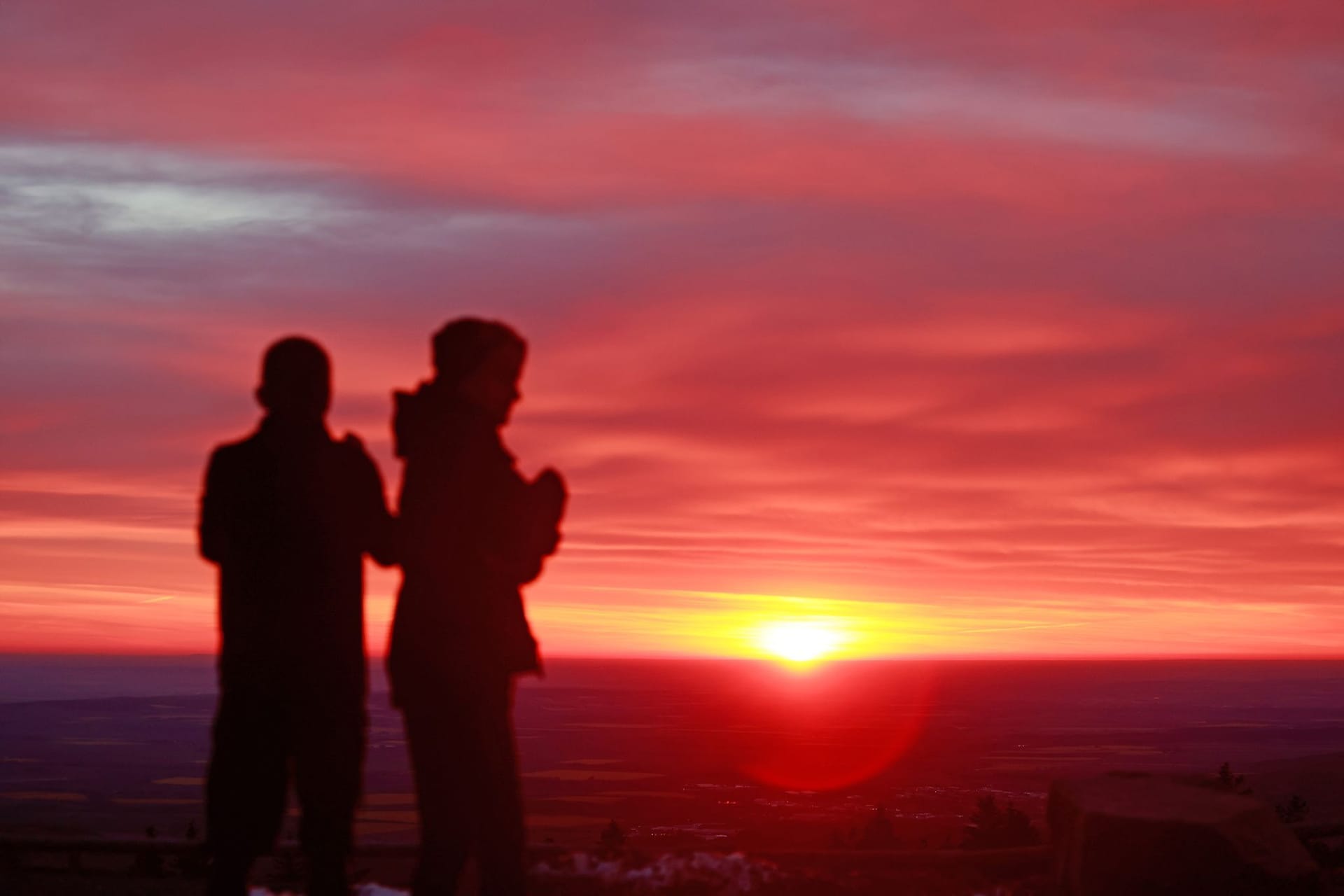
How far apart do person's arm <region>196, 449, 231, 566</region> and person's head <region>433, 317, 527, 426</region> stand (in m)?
0.97

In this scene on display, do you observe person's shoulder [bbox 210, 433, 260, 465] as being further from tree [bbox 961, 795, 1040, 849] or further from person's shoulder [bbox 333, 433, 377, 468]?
tree [bbox 961, 795, 1040, 849]

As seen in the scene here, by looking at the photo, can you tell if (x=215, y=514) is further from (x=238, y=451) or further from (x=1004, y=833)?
(x=1004, y=833)

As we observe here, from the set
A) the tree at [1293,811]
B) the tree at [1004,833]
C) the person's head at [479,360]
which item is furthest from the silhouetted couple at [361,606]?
the tree at [1293,811]

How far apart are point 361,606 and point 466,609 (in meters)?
0.59

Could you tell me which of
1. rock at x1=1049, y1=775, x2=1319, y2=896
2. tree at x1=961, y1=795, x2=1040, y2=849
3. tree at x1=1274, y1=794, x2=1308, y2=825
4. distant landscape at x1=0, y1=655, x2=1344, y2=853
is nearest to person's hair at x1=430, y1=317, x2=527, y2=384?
rock at x1=1049, y1=775, x2=1319, y2=896

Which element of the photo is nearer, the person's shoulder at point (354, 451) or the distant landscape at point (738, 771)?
the person's shoulder at point (354, 451)

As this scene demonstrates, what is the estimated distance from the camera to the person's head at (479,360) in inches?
224

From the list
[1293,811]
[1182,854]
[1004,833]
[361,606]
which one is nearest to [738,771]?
[1293,811]

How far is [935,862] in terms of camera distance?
9.96 meters

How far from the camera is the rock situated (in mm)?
8398

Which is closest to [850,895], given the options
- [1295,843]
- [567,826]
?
[1295,843]

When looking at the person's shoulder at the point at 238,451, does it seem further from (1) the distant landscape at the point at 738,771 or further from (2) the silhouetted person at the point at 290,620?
(1) the distant landscape at the point at 738,771

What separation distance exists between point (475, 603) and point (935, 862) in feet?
17.9

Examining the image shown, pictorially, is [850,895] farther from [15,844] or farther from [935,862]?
[15,844]
